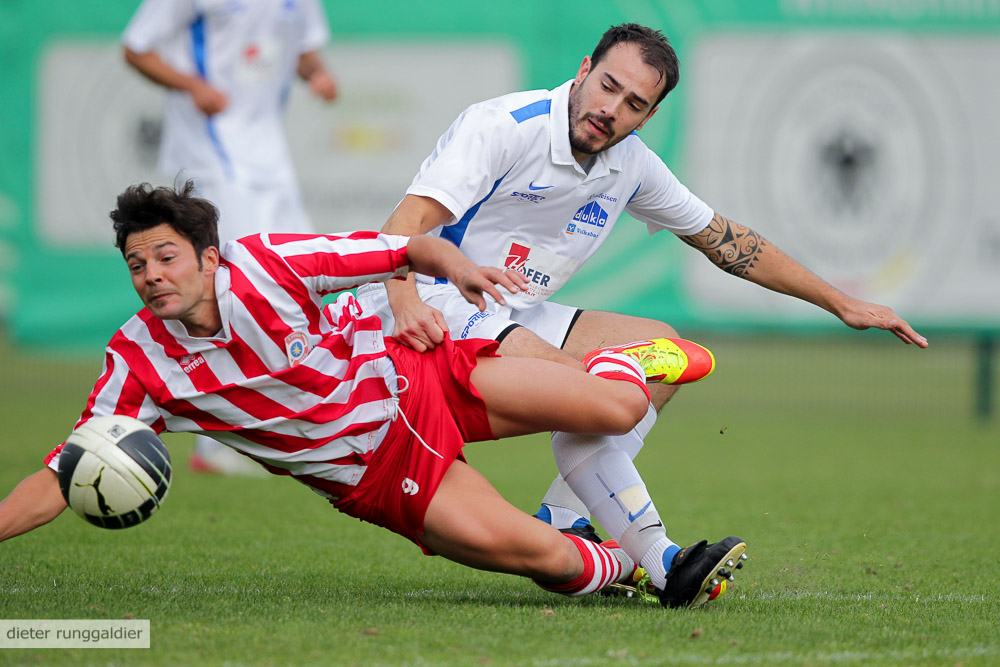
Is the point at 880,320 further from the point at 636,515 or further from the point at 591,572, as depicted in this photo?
the point at 591,572

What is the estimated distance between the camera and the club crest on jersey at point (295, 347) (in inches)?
139

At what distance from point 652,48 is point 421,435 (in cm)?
166

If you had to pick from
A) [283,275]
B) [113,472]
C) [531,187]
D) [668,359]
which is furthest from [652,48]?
[113,472]

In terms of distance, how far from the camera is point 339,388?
3.63m

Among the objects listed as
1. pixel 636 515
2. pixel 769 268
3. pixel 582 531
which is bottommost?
pixel 582 531

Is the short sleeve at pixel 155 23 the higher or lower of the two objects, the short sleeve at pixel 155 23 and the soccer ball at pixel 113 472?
the higher

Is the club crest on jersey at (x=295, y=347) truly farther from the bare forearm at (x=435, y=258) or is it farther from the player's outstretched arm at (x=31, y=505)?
the player's outstretched arm at (x=31, y=505)

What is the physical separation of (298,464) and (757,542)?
2.34 meters

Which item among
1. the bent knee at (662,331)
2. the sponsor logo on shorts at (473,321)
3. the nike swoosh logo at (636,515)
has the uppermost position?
the bent knee at (662,331)

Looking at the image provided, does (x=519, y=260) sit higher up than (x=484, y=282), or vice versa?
(x=484, y=282)

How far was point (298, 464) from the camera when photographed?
3668 millimetres

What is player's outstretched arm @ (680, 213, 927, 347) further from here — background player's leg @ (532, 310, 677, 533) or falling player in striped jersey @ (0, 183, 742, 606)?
falling player in striped jersey @ (0, 183, 742, 606)

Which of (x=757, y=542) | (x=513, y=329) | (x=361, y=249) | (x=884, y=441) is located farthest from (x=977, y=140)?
(x=361, y=249)

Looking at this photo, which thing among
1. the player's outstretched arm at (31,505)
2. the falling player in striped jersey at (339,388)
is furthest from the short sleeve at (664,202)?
the player's outstretched arm at (31,505)
